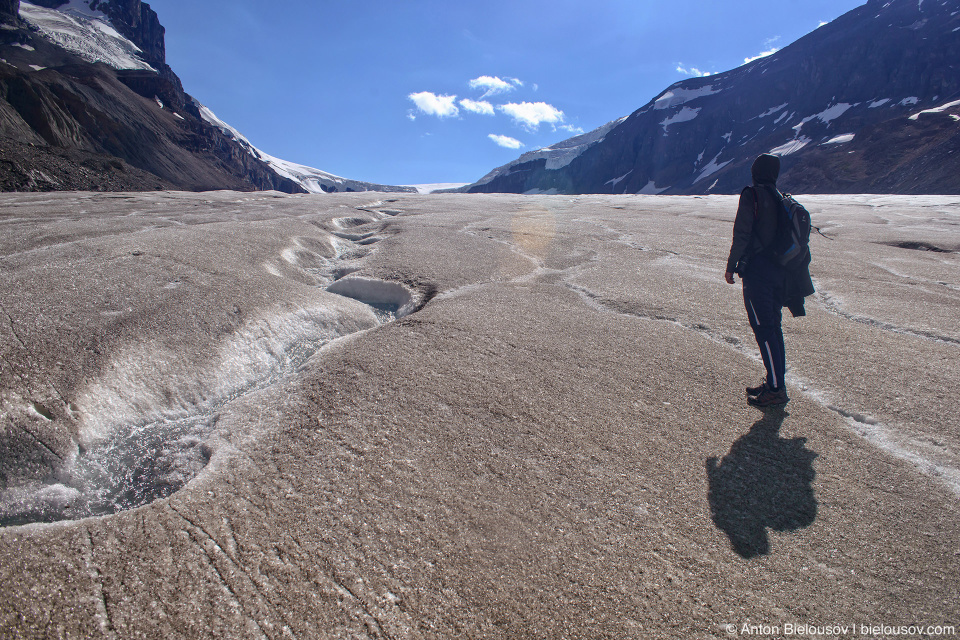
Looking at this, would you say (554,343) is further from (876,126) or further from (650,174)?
(650,174)

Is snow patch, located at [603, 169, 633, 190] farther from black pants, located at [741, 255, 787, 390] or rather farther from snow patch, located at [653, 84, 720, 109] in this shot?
black pants, located at [741, 255, 787, 390]

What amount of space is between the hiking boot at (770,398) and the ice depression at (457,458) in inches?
5.2

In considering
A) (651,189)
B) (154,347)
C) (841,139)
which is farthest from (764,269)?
(651,189)

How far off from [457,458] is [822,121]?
110 meters

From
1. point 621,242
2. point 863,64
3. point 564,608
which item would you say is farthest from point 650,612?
point 863,64

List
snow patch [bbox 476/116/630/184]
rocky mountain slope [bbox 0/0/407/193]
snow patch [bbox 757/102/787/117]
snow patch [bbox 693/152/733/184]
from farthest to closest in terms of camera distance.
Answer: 1. snow patch [bbox 476/116/630/184]
2. snow patch [bbox 757/102/787/117]
3. snow patch [bbox 693/152/733/184]
4. rocky mountain slope [bbox 0/0/407/193]

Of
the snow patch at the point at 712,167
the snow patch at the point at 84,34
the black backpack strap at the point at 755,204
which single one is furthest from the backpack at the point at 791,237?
the snow patch at the point at 84,34

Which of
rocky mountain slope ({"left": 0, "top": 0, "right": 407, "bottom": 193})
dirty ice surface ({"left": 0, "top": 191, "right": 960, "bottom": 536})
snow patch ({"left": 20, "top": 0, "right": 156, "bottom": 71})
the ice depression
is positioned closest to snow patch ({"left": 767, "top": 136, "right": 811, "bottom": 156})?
dirty ice surface ({"left": 0, "top": 191, "right": 960, "bottom": 536})

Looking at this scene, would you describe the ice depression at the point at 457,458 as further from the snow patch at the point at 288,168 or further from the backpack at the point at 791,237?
the snow patch at the point at 288,168

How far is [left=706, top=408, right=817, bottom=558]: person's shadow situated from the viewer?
84.3 inches

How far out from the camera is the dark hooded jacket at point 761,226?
10.9 ft

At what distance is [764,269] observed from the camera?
336 centimetres

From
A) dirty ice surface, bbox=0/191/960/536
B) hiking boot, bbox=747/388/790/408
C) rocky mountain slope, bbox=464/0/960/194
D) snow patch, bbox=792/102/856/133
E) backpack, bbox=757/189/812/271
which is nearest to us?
dirty ice surface, bbox=0/191/960/536

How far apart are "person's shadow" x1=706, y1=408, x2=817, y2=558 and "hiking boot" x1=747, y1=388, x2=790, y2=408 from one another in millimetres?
254
